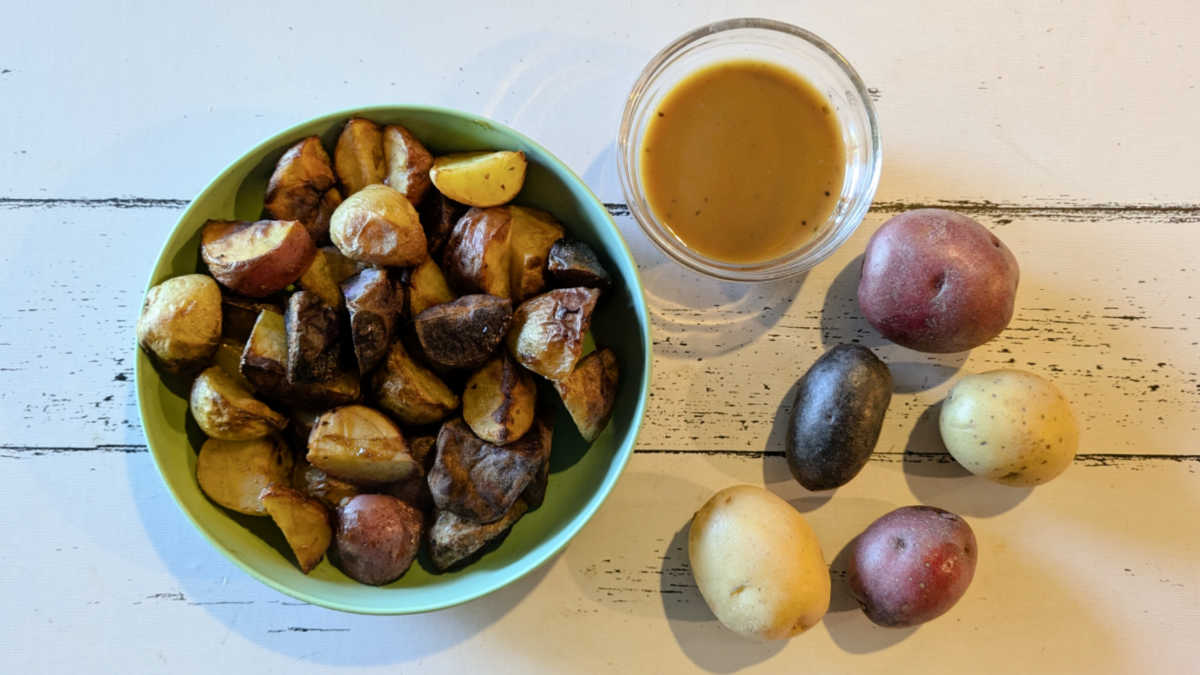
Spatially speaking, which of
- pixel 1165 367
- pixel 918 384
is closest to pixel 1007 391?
pixel 918 384

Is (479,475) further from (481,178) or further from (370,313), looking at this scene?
(481,178)

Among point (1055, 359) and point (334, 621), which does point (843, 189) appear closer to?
point (1055, 359)

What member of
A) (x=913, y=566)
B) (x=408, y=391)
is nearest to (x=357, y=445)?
(x=408, y=391)

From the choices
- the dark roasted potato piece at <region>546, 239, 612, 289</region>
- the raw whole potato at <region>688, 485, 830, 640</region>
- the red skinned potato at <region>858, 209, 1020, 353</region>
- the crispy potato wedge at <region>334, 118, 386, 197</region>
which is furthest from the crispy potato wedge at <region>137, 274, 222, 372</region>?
the red skinned potato at <region>858, 209, 1020, 353</region>

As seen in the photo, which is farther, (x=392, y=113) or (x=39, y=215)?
(x=39, y=215)

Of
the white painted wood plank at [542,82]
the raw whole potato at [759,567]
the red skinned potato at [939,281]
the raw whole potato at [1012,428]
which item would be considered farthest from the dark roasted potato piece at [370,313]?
the raw whole potato at [1012,428]

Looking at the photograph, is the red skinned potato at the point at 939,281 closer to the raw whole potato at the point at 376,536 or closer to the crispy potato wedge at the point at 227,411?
the raw whole potato at the point at 376,536

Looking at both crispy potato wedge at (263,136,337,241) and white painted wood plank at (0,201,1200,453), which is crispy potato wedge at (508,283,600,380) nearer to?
white painted wood plank at (0,201,1200,453)

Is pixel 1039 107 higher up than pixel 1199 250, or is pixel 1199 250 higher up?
pixel 1039 107
